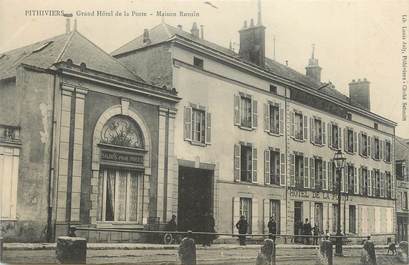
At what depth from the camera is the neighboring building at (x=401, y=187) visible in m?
34.6

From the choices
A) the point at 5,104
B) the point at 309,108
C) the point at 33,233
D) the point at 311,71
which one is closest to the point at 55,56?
the point at 5,104

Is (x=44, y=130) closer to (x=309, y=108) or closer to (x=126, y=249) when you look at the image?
(x=126, y=249)

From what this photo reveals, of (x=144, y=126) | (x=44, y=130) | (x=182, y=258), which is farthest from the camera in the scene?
(x=144, y=126)

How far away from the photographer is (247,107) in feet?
67.6

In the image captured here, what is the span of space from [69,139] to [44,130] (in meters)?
0.77

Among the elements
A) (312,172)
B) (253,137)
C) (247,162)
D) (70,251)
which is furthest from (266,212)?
(70,251)

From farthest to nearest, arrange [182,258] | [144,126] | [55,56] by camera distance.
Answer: [144,126] < [55,56] < [182,258]

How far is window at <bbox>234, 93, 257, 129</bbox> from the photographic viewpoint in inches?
781

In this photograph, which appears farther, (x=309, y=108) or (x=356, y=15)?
(x=309, y=108)

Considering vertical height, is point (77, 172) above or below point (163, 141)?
below

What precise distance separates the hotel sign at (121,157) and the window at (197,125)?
2143 mm

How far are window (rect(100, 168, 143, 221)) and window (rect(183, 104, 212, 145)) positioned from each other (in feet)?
8.25

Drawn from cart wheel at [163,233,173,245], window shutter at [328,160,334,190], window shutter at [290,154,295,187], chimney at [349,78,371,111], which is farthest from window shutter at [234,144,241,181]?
chimney at [349,78,371,111]

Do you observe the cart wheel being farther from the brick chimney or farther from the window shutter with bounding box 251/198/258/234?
the brick chimney
